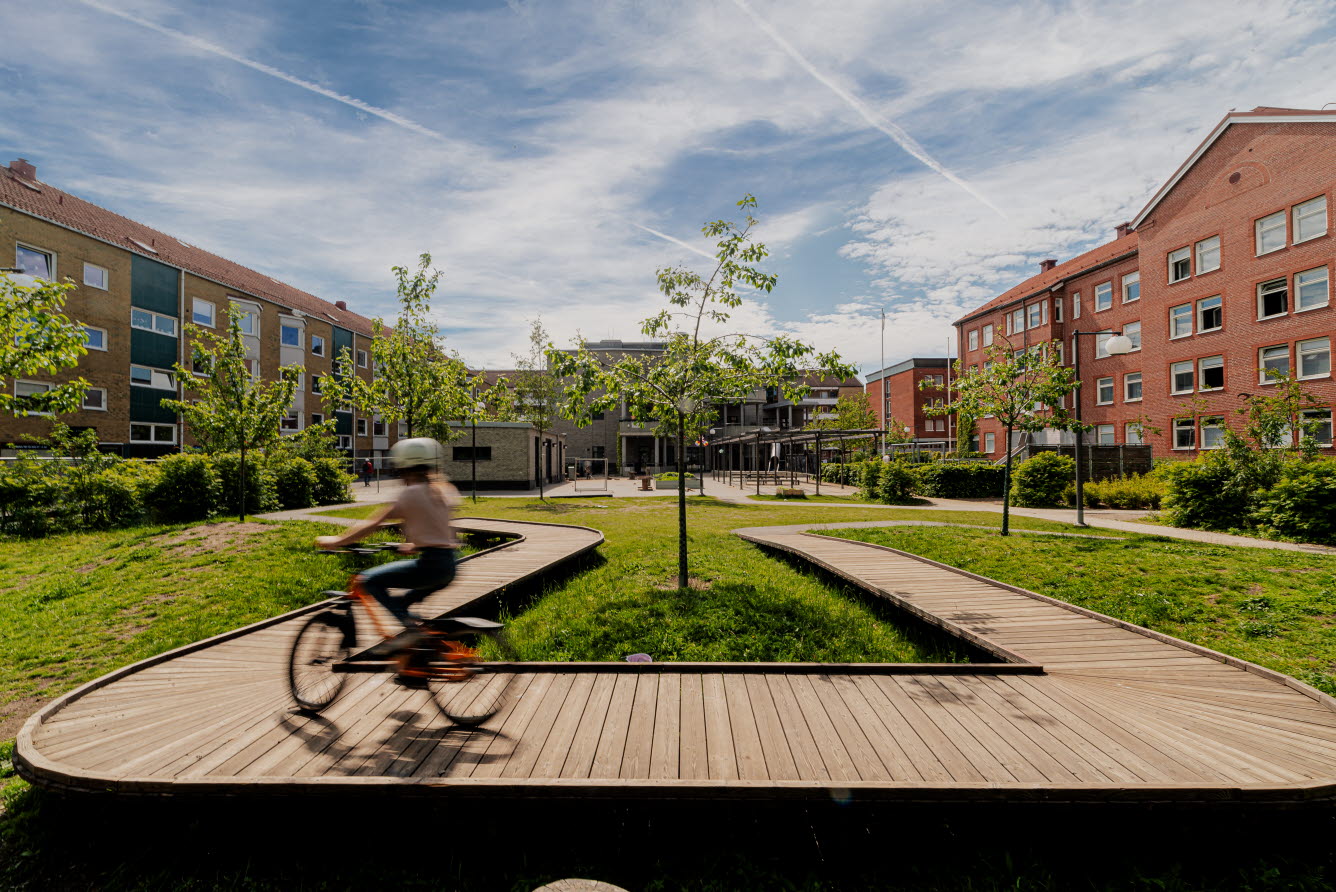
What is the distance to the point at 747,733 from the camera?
363 centimetres

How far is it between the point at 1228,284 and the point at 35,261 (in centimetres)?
5050

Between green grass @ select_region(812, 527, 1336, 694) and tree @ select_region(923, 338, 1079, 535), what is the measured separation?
232 cm

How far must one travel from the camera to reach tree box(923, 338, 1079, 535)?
38.6 feet

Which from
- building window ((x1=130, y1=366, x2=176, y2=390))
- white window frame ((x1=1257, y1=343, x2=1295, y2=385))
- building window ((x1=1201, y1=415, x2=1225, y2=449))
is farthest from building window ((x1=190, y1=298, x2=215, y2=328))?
white window frame ((x1=1257, y1=343, x2=1295, y2=385))

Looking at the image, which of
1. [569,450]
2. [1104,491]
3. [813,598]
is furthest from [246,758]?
[569,450]

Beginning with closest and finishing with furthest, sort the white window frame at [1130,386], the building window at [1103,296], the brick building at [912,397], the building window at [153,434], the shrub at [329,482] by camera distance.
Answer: the shrub at [329,482] < the building window at [153,434] < the white window frame at [1130,386] < the building window at [1103,296] < the brick building at [912,397]

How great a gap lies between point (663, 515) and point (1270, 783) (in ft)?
50.4

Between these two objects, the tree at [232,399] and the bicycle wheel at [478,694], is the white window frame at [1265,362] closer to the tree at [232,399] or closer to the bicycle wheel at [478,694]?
the bicycle wheel at [478,694]

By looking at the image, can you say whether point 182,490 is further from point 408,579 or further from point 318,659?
point 408,579

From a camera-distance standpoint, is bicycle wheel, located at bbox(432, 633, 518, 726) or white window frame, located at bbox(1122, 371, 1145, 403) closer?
bicycle wheel, located at bbox(432, 633, 518, 726)

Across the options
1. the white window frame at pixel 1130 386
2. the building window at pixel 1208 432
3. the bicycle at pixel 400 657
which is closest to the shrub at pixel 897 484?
the building window at pixel 1208 432

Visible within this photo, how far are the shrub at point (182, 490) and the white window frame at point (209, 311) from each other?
24004mm

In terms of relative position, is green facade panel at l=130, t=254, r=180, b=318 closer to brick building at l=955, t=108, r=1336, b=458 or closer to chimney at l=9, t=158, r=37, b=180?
chimney at l=9, t=158, r=37, b=180

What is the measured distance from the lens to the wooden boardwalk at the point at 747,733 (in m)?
2.98
